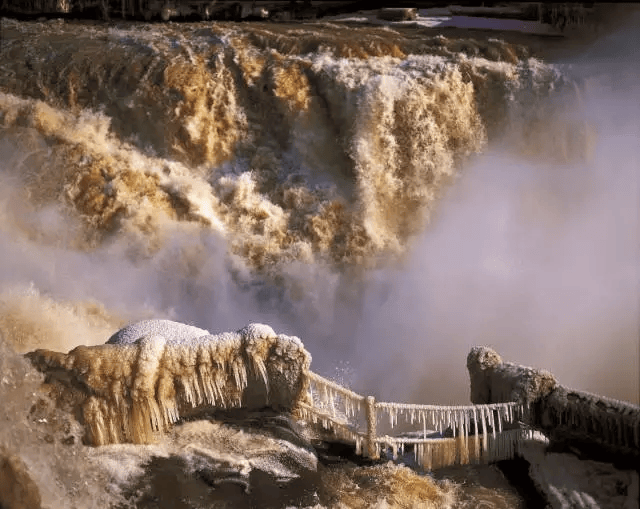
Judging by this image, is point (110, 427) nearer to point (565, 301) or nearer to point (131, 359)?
point (131, 359)

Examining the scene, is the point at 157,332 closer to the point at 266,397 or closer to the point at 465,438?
the point at 266,397

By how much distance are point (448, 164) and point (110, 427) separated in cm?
643

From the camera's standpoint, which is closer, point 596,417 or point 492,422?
point 596,417

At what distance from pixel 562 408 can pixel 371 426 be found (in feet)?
5.72

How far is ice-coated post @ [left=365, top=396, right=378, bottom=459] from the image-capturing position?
7578 mm

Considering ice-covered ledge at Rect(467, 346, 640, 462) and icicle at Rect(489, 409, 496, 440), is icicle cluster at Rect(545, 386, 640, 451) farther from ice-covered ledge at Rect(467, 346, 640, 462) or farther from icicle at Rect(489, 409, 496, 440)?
icicle at Rect(489, 409, 496, 440)

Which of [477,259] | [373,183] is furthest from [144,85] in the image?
[477,259]

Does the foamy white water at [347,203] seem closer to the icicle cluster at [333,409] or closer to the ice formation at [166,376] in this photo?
the icicle cluster at [333,409]

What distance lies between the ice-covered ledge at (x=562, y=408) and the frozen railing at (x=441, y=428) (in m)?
0.18

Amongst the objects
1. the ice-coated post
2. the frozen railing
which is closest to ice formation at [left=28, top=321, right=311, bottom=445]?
the frozen railing

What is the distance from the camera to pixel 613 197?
36.9 ft

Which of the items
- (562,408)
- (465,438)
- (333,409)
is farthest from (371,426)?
(562,408)

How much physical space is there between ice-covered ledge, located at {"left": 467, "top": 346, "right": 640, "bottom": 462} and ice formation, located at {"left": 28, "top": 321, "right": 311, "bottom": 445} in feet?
6.13

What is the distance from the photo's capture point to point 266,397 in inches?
302
